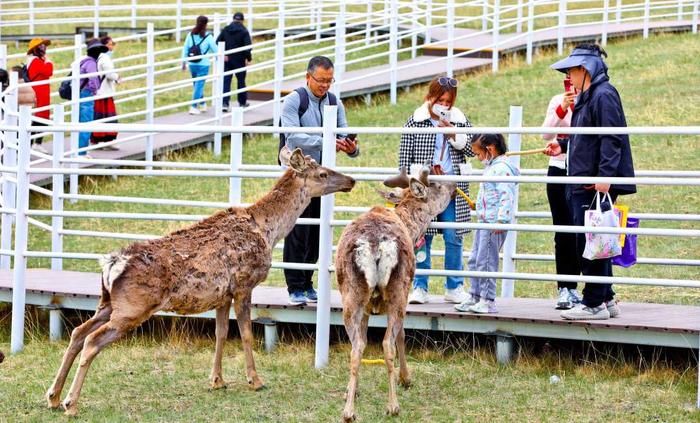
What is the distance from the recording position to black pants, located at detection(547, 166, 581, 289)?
925cm

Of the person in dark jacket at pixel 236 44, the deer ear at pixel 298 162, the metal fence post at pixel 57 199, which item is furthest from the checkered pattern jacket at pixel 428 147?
the person in dark jacket at pixel 236 44

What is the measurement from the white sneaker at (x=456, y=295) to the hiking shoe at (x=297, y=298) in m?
1.06

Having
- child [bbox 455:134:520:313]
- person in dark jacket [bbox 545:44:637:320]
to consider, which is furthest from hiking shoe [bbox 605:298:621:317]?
child [bbox 455:134:520:313]

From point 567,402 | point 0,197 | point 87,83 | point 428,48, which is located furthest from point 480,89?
point 567,402

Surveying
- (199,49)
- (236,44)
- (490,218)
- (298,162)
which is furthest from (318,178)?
(236,44)

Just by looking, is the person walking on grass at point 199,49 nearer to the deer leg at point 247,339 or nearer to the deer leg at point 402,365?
the deer leg at point 247,339

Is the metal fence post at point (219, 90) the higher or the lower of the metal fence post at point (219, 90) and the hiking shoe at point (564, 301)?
the higher

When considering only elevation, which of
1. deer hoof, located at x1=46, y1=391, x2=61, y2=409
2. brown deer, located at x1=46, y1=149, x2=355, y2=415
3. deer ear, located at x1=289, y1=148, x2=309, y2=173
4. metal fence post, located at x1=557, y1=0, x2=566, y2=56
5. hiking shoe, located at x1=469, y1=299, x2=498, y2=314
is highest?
metal fence post, located at x1=557, y1=0, x2=566, y2=56

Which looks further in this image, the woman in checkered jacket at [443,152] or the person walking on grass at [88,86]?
the person walking on grass at [88,86]

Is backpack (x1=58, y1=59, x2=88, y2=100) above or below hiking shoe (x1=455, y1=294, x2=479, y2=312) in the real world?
above

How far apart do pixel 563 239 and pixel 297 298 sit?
6.56 ft

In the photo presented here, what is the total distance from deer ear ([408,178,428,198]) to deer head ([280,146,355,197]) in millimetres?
415

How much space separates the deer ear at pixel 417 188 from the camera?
8.45m

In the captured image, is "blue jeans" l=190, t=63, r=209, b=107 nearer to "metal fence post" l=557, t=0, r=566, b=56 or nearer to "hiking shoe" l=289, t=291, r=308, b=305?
"metal fence post" l=557, t=0, r=566, b=56
